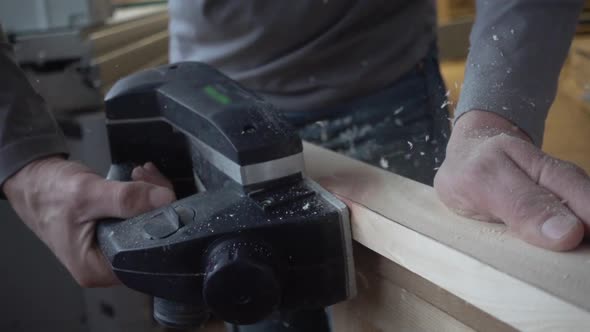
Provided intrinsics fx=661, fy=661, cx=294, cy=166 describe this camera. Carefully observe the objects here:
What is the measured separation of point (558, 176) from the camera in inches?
20.1

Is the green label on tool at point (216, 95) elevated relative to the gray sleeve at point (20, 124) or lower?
elevated

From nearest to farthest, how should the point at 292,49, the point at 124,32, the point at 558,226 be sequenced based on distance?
the point at 558,226 → the point at 292,49 → the point at 124,32

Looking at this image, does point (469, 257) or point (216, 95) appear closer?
point (469, 257)

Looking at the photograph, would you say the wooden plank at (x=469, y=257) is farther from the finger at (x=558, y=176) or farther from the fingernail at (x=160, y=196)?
the fingernail at (x=160, y=196)

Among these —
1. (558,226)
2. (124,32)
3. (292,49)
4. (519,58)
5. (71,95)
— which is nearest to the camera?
(558,226)

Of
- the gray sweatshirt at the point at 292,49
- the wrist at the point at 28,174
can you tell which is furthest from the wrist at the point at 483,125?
the wrist at the point at 28,174

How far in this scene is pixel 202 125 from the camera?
0.67 metres

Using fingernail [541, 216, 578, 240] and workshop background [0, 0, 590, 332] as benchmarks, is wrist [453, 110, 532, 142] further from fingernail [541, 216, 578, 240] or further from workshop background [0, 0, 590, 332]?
workshop background [0, 0, 590, 332]

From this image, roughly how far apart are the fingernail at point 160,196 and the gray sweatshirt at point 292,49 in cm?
18

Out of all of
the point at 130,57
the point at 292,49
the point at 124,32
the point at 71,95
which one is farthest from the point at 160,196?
the point at 124,32

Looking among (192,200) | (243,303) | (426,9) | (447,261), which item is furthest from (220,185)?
(426,9)

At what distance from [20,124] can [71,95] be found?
87 cm

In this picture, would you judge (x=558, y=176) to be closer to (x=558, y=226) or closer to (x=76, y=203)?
(x=558, y=226)

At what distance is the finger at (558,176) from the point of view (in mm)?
491
